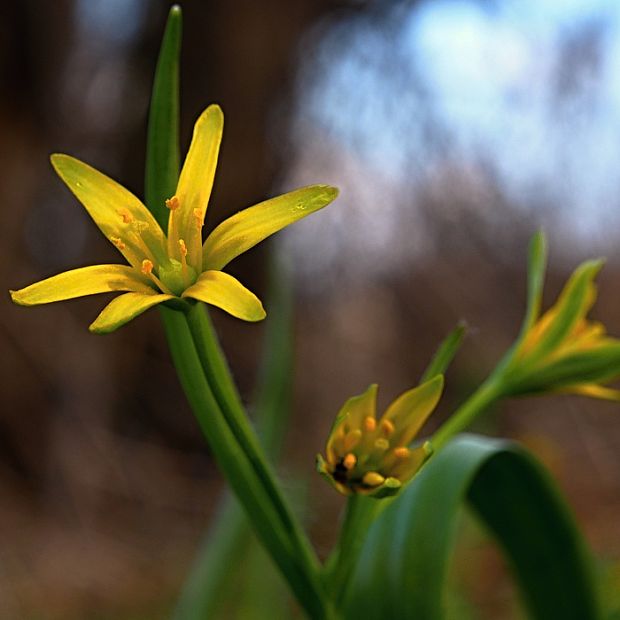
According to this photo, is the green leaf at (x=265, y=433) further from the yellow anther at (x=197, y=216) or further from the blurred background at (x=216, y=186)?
the blurred background at (x=216, y=186)

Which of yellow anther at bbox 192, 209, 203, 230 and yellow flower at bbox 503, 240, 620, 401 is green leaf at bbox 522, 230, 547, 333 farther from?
yellow anther at bbox 192, 209, 203, 230

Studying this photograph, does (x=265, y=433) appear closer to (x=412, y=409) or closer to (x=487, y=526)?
(x=487, y=526)

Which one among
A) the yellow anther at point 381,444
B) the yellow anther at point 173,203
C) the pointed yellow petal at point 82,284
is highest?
the yellow anther at point 173,203

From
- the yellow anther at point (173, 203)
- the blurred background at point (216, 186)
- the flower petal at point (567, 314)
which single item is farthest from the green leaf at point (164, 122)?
the blurred background at point (216, 186)

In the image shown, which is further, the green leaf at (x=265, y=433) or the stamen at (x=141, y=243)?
the green leaf at (x=265, y=433)

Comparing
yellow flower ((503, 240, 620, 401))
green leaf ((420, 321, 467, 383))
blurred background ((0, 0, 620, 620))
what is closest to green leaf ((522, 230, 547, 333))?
yellow flower ((503, 240, 620, 401))

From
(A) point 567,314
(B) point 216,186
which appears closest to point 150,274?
(A) point 567,314
